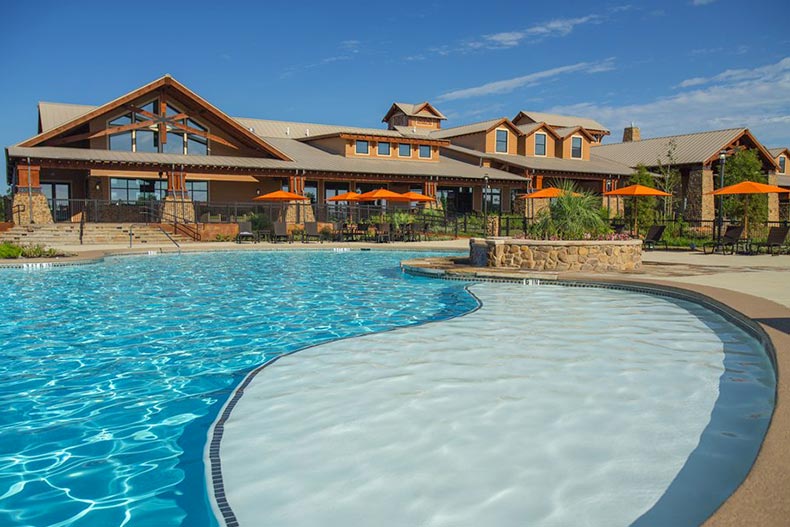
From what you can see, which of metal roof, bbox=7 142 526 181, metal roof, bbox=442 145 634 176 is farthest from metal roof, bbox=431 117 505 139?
metal roof, bbox=7 142 526 181

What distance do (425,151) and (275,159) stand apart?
32.4 ft

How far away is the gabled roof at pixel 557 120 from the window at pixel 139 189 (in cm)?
2532

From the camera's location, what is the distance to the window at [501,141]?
41.4 metres

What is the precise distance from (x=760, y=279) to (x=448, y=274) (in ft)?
19.9

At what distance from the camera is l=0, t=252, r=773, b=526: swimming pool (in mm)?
4062

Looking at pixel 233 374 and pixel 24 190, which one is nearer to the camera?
pixel 233 374

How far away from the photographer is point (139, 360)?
7250mm

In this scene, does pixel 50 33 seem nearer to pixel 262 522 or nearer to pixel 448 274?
pixel 448 274

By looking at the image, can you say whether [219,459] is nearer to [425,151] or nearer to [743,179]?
[425,151]

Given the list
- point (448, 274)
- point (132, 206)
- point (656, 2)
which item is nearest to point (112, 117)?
point (132, 206)

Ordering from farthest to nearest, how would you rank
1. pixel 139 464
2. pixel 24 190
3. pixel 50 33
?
pixel 50 33 < pixel 24 190 < pixel 139 464

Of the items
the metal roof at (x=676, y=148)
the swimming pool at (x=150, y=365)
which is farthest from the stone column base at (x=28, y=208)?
the metal roof at (x=676, y=148)

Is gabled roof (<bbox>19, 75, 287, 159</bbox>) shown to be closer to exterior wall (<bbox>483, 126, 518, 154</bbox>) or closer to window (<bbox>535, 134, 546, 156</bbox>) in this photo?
exterior wall (<bbox>483, 126, 518, 154</bbox>)

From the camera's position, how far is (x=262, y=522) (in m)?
3.46
